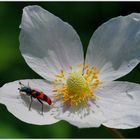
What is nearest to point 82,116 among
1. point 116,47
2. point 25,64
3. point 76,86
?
point 76,86

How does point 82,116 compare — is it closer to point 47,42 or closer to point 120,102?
point 120,102

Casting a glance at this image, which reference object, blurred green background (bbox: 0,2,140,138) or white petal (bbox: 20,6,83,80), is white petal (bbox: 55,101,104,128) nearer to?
white petal (bbox: 20,6,83,80)

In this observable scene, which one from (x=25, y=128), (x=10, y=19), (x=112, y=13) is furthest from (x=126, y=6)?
(x=25, y=128)

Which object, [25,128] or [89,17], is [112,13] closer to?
[89,17]

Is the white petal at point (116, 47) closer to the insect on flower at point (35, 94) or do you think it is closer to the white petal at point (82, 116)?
the white petal at point (82, 116)

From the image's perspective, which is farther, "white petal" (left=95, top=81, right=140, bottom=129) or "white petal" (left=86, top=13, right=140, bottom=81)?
"white petal" (left=86, top=13, right=140, bottom=81)

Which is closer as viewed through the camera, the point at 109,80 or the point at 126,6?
the point at 109,80

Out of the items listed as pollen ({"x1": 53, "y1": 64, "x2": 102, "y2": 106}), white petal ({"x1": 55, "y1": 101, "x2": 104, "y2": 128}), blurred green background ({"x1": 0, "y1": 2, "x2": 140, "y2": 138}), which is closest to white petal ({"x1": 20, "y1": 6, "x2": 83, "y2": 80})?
pollen ({"x1": 53, "y1": 64, "x2": 102, "y2": 106})
